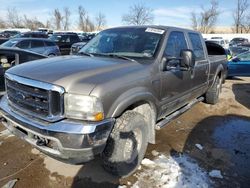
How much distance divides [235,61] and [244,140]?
6989 millimetres

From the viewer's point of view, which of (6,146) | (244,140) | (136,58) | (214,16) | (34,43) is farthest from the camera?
(214,16)

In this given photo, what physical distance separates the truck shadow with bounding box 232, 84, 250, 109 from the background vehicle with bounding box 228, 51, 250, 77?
711 millimetres

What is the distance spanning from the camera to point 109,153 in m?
3.10

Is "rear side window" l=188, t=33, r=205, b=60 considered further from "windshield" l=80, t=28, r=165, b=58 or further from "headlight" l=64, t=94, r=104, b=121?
"headlight" l=64, t=94, r=104, b=121

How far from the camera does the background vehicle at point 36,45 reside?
1277cm

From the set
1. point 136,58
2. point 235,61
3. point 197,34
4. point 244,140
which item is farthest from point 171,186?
point 235,61

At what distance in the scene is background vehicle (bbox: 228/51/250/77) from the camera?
10664mm

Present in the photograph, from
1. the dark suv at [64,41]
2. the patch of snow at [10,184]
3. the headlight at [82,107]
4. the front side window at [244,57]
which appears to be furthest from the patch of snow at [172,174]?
the dark suv at [64,41]

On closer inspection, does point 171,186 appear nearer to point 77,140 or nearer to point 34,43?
point 77,140

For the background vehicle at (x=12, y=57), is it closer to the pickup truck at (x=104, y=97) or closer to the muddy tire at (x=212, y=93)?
the pickup truck at (x=104, y=97)

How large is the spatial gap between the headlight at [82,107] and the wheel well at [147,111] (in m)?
0.79

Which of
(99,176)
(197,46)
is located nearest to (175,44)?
(197,46)

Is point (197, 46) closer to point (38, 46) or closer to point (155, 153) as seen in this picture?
point (155, 153)

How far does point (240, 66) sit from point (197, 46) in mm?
6407
